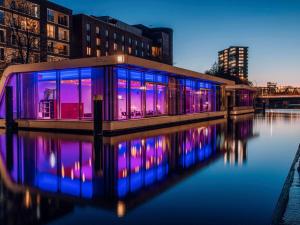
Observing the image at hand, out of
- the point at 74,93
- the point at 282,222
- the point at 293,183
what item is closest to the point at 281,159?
the point at 293,183

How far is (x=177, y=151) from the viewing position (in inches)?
500

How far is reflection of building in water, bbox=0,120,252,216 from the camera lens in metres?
7.05

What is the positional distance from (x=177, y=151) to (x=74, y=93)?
11111mm

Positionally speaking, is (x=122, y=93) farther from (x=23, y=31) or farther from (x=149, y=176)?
(x=23, y=31)

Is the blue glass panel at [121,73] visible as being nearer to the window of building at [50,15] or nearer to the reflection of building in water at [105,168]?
the reflection of building in water at [105,168]

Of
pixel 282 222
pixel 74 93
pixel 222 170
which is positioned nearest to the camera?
pixel 282 222

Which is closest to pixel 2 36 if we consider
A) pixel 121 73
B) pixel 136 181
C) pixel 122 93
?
pixel 121 73

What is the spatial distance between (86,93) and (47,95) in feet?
11.9

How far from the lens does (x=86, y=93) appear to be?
21031 mm

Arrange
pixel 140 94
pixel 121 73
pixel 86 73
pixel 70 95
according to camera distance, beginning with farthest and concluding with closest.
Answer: pixel 140 94 < pixel 70 95 < pixel 121 73 < pixel 86 73

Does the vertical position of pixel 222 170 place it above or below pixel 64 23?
below

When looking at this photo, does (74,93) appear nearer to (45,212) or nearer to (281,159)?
(281,159)

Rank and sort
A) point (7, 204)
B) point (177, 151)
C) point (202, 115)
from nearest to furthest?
1. point (7, 204)
2. point (177, 151)
3. point (202, 115)

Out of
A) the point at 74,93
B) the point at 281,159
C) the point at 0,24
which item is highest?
the point at 0,24
